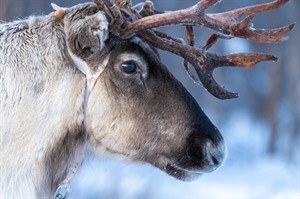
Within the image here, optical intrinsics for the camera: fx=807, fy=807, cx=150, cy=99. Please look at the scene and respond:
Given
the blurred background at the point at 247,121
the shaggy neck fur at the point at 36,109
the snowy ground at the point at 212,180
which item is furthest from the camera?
the blurred background at the point at 247,121

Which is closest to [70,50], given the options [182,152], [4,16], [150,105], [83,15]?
[83,15]

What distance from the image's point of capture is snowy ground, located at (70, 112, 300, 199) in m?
3.92

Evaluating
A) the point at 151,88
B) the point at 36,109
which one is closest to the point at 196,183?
the point at 151,88

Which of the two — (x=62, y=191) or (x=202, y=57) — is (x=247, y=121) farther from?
(x=62, y=191)

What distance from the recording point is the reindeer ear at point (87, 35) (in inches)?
134

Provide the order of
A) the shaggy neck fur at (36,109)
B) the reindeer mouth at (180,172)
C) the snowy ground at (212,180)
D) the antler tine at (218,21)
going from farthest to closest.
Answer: the snowy ground at (212,180), the reindeer mouth at (180,172), the antler tine at (218,21), the shaggy neck fur at (36,109)

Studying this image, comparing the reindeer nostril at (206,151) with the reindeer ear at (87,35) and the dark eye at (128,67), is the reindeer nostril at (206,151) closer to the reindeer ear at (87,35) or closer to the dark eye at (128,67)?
the dark eye at (128,67)

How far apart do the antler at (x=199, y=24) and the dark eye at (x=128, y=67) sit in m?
0.12

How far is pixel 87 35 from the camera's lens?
3.41 m

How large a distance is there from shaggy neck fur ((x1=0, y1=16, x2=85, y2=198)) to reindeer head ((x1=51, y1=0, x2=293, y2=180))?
0.08 meters

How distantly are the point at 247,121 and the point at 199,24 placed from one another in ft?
54.0

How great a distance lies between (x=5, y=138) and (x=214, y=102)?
642 inches

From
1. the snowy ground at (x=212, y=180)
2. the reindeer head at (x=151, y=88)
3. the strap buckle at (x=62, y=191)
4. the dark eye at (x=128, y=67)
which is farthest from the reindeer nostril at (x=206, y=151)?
the strap buckle at (x=62, y=191)

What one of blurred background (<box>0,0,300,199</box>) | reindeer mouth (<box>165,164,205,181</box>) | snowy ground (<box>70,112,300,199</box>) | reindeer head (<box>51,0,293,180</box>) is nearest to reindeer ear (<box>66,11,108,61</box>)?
reindeer head (<box>51,0,293,180</box>)
